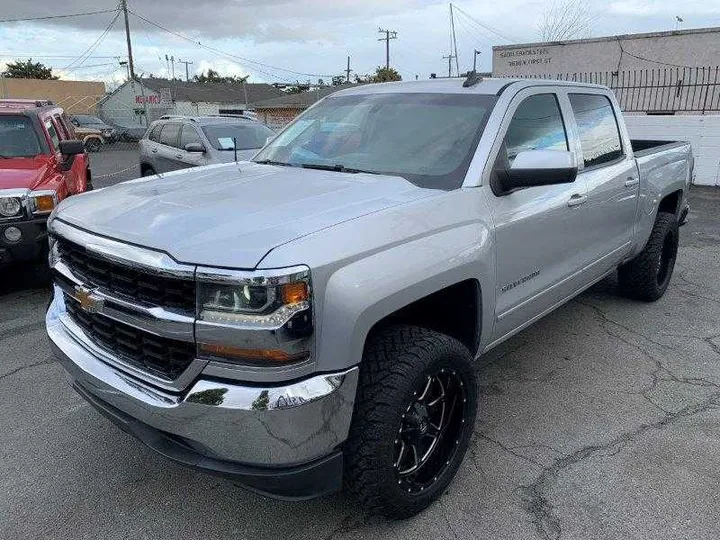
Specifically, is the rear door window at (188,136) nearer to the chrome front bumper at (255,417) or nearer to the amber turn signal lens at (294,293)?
the chrome front bumper at (255,417)

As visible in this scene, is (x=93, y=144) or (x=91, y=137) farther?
(x=91, y=137)

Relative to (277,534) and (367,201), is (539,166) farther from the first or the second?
(277,534)

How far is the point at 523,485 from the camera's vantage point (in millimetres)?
2840

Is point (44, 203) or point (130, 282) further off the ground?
point (130, 282)

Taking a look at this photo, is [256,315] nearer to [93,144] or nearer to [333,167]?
[333,167]

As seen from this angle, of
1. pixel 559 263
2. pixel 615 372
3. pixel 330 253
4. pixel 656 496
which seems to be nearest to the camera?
pixel 330 253

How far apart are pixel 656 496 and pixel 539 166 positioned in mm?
1659

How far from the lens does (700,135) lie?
1231 cm

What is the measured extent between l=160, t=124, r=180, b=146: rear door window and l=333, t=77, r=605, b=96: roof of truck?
24.0 ft

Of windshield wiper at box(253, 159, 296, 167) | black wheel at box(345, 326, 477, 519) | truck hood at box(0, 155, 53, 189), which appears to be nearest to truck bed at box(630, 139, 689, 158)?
windshield wiper at box(253, 159, 296, 167)

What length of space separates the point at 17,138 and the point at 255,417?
243 inches

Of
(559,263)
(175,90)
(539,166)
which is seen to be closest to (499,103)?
(539,166)

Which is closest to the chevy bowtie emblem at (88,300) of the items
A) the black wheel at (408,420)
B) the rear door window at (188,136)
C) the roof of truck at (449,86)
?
the black wheel at (408,420)

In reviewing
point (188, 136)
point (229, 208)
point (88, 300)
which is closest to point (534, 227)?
point (229, 208)
